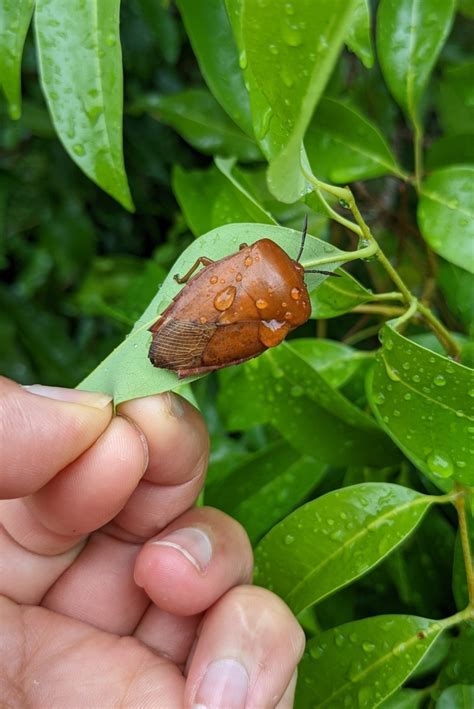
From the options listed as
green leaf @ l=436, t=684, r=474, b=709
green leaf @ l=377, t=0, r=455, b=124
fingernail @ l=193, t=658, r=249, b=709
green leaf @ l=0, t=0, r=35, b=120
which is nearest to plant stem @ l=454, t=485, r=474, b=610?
green leaf @ l=436, t=684, r=474, b=709

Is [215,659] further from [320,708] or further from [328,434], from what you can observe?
[328,434]

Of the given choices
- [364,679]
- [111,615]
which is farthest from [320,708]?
[111,615]

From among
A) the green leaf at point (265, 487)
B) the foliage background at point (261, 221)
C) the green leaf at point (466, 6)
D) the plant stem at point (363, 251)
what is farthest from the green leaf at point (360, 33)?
the green leaf at point (466, 6)

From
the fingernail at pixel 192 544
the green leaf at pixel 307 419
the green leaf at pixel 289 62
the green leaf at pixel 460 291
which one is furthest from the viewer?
the green leaf at pixel 460 291

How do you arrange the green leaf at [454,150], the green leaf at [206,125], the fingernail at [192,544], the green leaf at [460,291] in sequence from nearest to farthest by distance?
the fingernail at [192,544] < the green leaf at [460,291] < the green leaf at [454,150] < the green leaf at [206,125]

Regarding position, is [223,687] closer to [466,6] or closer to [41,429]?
[41,429]

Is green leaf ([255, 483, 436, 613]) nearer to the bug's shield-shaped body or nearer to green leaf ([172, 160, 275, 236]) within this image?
the bug's shield-shaped body

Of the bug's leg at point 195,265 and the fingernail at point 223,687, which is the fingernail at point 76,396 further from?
the fingernail at point 223,687
